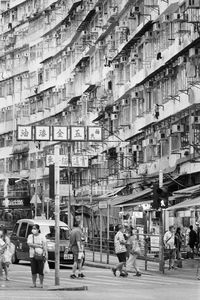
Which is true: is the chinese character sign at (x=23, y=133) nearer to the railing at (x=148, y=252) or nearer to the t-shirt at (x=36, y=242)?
the t-shirt at (x=36, y=242)

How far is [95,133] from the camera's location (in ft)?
141

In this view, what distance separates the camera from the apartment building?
161 ft

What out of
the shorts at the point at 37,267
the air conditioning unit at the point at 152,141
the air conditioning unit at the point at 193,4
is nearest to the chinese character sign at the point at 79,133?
the shorts at the point at 37,267

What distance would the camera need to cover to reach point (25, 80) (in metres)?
103

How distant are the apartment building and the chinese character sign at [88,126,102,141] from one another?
3833mm

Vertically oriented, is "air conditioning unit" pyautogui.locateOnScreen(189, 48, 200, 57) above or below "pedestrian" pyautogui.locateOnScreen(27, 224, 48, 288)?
above

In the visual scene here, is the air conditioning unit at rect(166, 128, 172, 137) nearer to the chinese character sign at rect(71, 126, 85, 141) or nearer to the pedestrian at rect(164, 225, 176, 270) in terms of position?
the pedestrian at rect(164, 225, 176, 270)

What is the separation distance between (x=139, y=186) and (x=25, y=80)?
45167 mm

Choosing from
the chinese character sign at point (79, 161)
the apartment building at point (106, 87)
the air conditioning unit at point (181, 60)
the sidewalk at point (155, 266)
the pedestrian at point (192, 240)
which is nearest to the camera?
the sidewalk at point (155, 266)

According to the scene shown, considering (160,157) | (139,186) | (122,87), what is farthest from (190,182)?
(122,87)

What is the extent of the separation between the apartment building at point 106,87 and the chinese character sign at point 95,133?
3.83 meters

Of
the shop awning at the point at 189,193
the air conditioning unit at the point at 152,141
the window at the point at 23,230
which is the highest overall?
the air conditioning unit at the point at 152,141

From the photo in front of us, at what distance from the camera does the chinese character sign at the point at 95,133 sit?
41850 millimetres

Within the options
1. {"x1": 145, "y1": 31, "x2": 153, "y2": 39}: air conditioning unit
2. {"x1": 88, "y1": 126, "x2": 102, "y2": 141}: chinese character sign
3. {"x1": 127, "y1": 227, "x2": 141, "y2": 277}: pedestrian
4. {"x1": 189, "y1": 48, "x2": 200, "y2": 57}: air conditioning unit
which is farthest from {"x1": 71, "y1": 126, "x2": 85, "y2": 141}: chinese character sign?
{"x1": 145, "y1": 31, "x2": 153, "y2": 39}: air conditioning unit
